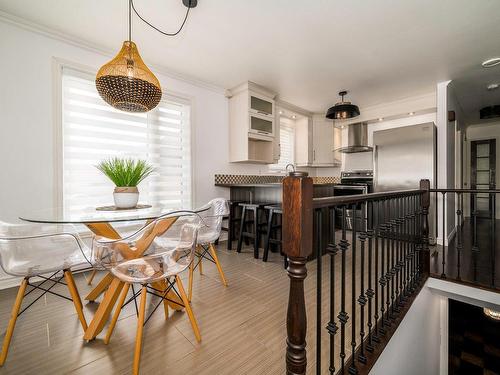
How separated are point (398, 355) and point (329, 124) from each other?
14.8 feet

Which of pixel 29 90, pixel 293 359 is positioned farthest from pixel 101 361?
pixel 29 90

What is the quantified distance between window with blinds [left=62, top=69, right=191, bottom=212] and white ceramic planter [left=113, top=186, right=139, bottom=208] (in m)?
0.39

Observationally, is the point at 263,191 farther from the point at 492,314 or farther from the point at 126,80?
the point at 492,314

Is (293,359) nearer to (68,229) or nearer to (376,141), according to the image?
(68,229)

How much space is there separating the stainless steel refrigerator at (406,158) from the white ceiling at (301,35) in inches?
32.5

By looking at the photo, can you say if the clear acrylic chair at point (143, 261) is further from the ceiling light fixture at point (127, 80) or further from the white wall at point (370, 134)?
the white wall at point (370, 134)

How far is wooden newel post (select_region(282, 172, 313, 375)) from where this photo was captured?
0.83 m

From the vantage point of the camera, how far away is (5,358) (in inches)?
52.7

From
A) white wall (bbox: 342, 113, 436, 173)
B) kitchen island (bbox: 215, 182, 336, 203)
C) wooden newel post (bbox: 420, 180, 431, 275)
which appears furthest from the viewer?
white wall (bbox: 342, 113, 436, 173)

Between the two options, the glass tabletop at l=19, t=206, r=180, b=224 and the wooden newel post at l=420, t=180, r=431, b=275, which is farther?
the wooden newel post at l=420, t=180, r=431, b=275

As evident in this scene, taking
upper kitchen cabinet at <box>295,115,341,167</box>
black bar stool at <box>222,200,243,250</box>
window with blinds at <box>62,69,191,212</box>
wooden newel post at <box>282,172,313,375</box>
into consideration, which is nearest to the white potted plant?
window with blinds at <box>62,69,191,212</box>

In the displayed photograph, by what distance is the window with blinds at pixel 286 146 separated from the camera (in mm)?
4969

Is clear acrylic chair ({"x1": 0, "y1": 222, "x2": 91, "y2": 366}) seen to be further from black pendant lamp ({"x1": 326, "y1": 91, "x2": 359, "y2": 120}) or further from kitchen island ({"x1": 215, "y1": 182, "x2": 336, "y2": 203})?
black pendant lamp ({"x1": 326, "y1": 91, "x2": 359, "y2": 120})

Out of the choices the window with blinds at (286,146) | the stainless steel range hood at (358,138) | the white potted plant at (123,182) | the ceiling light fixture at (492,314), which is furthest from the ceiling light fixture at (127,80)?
the ceiling light fixture at (492,314)
